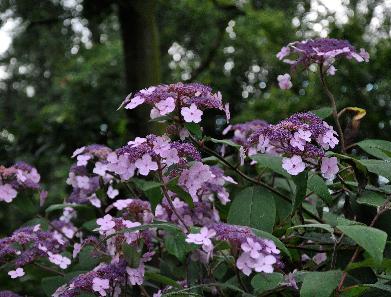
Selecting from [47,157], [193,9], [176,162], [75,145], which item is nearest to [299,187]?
[176,162]

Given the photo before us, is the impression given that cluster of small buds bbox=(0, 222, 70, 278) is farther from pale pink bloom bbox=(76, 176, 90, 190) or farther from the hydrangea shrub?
pale pink bloom bbox=(76, 176, 90, 190)

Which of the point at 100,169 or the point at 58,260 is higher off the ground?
the point at 100,169

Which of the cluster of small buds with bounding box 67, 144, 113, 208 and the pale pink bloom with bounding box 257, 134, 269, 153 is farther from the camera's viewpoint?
the cluster of small buds with bounding box 67, 144, 113, 208

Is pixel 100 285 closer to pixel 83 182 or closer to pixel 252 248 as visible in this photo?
pixel 252 248

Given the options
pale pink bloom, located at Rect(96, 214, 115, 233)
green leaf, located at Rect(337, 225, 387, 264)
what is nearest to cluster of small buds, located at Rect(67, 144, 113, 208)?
pale pink bloom, located at Rect(96, 214, 115, 233)

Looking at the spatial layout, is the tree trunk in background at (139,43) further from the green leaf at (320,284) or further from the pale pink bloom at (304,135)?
the green leaf at (320,284)

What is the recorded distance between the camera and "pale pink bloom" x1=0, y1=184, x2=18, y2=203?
5.18 ft

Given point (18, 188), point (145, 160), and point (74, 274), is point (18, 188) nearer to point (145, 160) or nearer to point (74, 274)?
point (74, 274)

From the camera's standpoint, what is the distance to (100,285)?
3.65 feet

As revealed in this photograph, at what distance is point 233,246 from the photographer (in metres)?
0.98

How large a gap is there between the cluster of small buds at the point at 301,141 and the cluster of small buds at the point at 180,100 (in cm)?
12

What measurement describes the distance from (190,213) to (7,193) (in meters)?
0.50

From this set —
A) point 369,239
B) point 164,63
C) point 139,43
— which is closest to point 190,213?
point 369,239

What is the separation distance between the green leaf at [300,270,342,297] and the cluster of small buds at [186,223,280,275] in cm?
6
